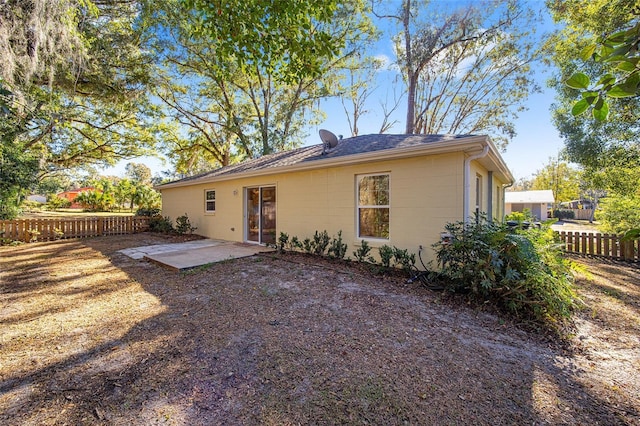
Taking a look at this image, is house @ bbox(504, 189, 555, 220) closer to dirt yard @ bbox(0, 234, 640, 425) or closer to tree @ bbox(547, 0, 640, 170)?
tree @ bbox(547, 0, 640, 170)

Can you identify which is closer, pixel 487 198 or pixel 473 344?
pixel 473 344

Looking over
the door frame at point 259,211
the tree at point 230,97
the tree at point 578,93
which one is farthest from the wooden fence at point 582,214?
the door frame at point 259,211

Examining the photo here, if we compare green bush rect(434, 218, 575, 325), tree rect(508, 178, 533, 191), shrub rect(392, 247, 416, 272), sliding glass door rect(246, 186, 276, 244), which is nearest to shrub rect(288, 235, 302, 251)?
sliding glass door rect(246, 186, 276, 244)

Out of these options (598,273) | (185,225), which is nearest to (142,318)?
(185,225)

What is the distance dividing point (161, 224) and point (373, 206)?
10.2 meters

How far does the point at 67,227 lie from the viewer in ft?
35.9

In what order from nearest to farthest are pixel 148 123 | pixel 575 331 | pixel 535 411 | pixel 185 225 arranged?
pixel 535 411
pixel 575 331
pixel 185 225
pixel 148 123

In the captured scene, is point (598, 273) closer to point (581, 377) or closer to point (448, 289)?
point (448, 289)

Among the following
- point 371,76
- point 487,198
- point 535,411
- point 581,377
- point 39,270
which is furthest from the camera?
point 371,76

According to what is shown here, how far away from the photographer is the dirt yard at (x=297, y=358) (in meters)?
2.12

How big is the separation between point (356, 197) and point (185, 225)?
8038 mm

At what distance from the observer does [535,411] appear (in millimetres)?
2158

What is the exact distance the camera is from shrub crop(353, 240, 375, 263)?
6.01 m

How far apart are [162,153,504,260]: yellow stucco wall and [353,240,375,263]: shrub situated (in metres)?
0.27
